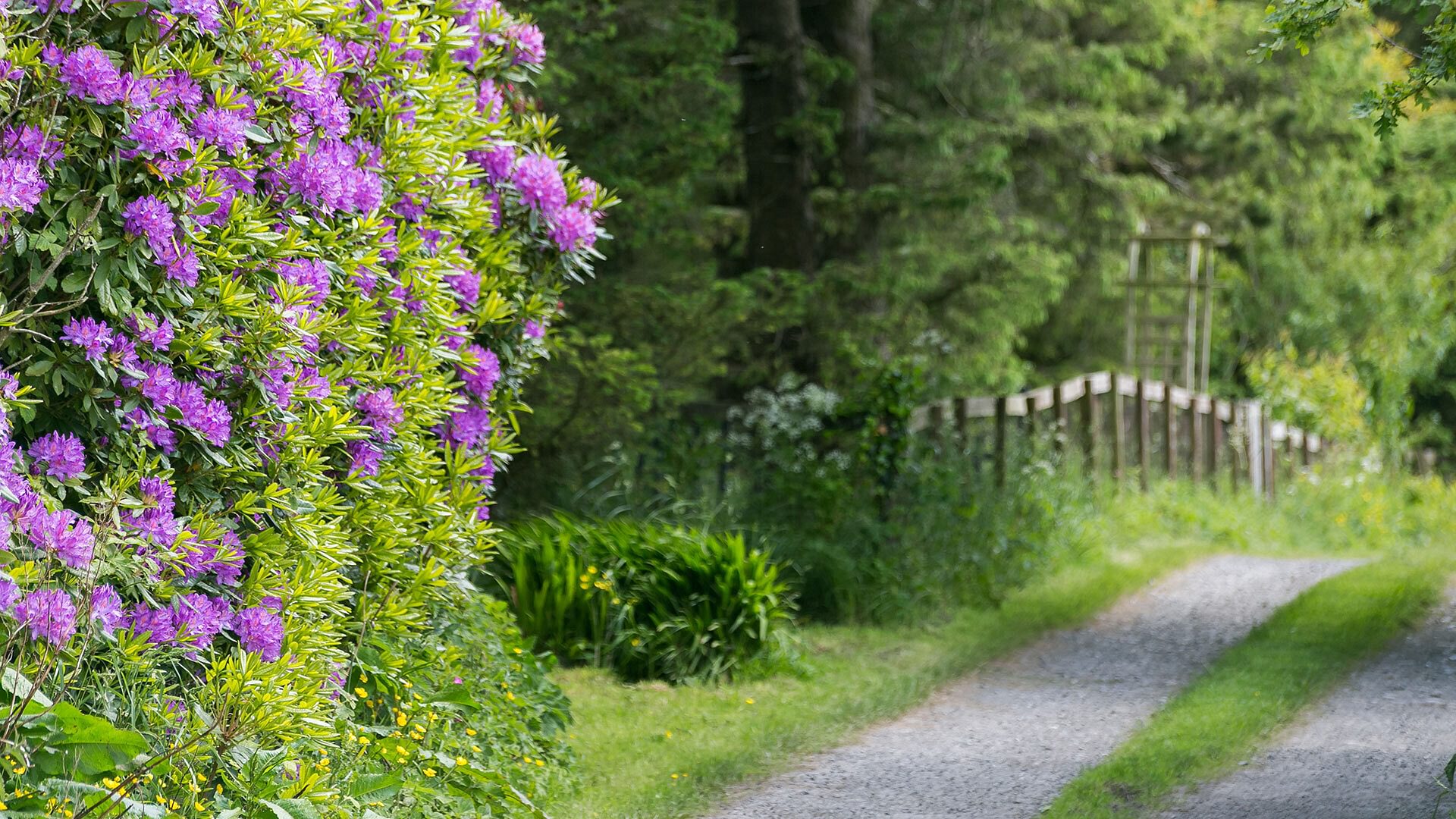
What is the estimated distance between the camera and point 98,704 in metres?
3.54

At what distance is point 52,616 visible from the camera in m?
3.28

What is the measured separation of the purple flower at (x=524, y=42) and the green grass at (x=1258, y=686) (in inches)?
135

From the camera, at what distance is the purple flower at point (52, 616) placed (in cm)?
326

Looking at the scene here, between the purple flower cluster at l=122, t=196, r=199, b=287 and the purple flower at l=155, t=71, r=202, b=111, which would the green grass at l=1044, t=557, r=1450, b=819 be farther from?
the purple flower at l=155, t=71, r=202, b=111

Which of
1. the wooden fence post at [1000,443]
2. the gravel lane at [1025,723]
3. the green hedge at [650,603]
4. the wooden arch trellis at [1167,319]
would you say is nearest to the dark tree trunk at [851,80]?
the wooden fence post at [1000,443]

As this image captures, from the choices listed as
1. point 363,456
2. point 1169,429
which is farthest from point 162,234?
point 1169,429

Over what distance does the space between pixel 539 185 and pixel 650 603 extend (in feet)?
9.29

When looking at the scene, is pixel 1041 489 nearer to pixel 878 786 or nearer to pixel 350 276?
pixel 878 786

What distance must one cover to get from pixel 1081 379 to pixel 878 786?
8453mm

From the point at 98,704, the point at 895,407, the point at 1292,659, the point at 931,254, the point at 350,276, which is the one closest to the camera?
the point at 98,704

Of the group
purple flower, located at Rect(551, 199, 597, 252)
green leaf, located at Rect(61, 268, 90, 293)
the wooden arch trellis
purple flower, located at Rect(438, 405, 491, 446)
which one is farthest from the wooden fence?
green leaf, located at Rect(61, 268, 90, 293)

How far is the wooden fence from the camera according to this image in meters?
11.0

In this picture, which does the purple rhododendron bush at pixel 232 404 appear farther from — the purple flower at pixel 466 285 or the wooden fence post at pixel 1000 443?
the wooden fence post at pixel 1000 443

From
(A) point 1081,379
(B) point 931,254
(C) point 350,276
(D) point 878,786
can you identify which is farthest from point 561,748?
(A) point 1081,379
